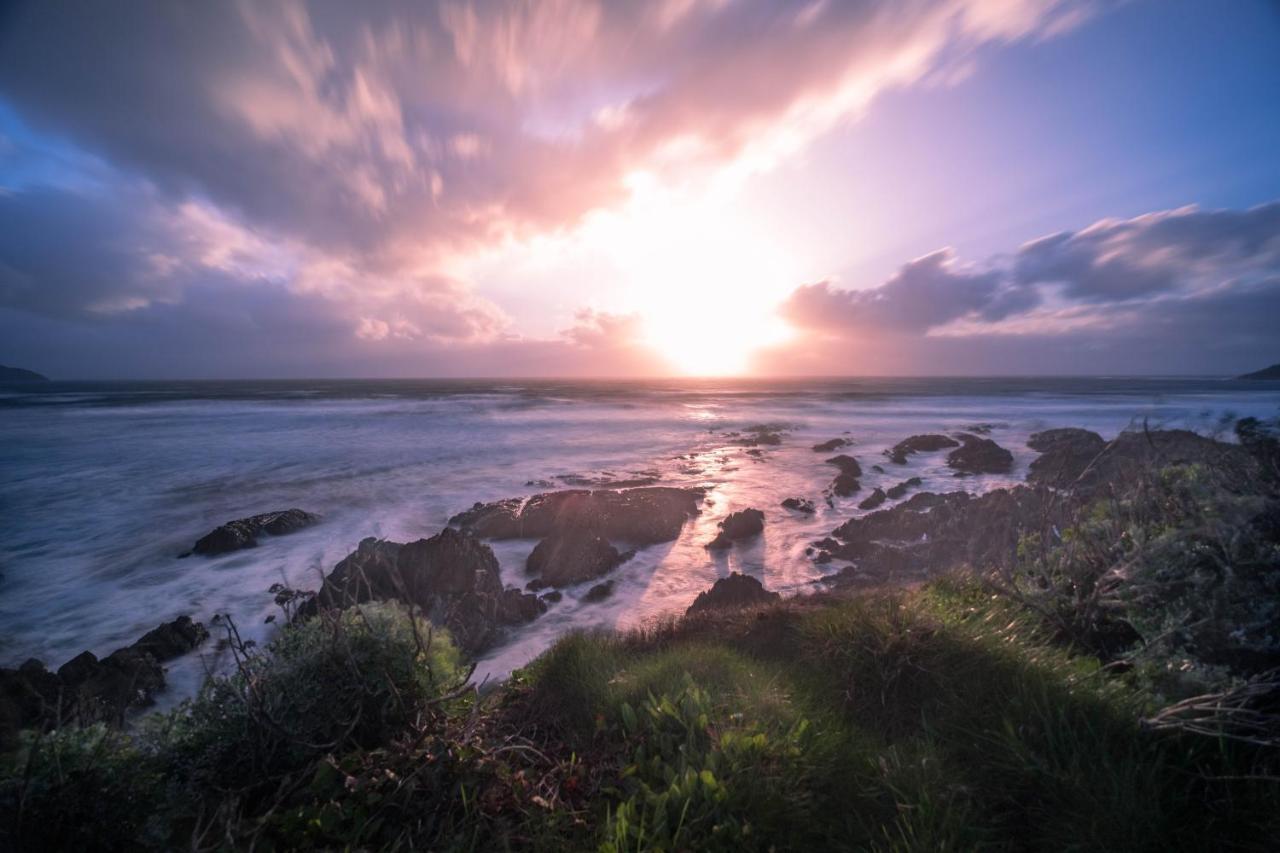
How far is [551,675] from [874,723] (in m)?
2.45

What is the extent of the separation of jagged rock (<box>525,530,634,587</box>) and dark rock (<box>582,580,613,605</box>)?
541 mm

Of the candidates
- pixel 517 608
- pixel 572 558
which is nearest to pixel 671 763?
pixel 517 608

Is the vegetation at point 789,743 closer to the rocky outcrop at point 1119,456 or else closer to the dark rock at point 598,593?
the rocky outcrop at point 1119,456

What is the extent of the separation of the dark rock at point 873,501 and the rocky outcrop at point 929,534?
125 centimetres

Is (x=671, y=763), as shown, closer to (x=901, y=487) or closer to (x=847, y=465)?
(x=901, y=487)

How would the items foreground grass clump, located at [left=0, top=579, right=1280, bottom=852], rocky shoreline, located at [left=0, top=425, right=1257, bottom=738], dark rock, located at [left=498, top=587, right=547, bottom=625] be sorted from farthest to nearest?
1. dark rock, located at [left=498, top=587, right=547, bottom=625]
2. rocky shoreline, located at [left=0, top=425, right=1257, bottom=738]
3. foreground grass clump, located at [left=0, top=579, right=1280, bottom=852]

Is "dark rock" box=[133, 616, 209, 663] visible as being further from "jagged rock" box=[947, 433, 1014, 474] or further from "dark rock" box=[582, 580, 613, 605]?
"jagged rock" box=[947, 433, 1014, 474]

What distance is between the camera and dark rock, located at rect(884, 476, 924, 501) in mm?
16500

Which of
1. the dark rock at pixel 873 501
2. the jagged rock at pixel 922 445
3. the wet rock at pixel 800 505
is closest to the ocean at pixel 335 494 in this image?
the wet rock at pixel 800 505

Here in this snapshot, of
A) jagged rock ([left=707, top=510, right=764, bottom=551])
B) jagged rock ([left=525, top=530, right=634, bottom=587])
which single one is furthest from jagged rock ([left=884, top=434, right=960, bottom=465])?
jagged rock ([left=525, top=530, right=634, bottom=587])

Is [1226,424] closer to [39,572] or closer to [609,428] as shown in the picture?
[39,572]

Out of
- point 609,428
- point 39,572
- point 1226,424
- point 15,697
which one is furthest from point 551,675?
point 609,428

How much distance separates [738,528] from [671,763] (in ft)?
34.6

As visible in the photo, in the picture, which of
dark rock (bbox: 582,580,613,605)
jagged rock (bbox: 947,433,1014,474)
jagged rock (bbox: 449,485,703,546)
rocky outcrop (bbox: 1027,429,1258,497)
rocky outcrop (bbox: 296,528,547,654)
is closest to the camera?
rocky outcrop (bbox: 1027,429,1258,497)
